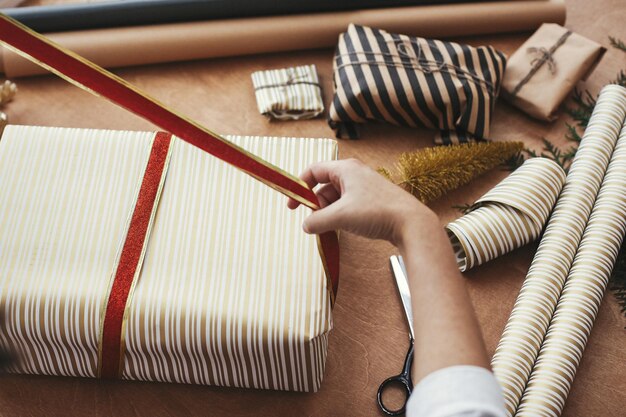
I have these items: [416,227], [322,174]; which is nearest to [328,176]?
[322,174]

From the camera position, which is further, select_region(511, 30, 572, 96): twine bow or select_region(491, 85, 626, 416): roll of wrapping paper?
select_region(511, 30, 572, 96): twine bow

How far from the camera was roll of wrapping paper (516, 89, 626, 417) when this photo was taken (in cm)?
70

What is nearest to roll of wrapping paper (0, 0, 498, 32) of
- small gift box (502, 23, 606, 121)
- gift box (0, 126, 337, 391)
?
small gift box (502, 23, 606, 121)

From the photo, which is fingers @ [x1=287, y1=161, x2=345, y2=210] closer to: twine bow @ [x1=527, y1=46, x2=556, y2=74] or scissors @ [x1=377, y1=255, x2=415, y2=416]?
scissors @ [x1=377, y1=255, x2=415, y2=416]

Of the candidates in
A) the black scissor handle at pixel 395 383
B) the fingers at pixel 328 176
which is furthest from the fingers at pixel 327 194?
the black scissor handle at pixel 395 383

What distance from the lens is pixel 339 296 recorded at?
0.84 meters

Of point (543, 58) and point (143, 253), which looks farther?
point (543, 58)

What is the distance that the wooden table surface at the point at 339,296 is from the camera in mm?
746

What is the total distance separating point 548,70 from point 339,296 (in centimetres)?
58

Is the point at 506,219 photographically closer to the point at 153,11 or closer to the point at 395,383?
the point at 395,383

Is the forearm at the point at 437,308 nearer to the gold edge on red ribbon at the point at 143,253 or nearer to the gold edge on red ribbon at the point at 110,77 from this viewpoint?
the gold edge on red ribbon at the point at 110,77

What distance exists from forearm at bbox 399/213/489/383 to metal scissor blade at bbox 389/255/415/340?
9.5 inches

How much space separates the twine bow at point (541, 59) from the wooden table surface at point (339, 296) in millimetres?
55

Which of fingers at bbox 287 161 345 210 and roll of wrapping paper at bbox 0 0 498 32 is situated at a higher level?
roll of wrapping paper at bbox 0 0 498 32
